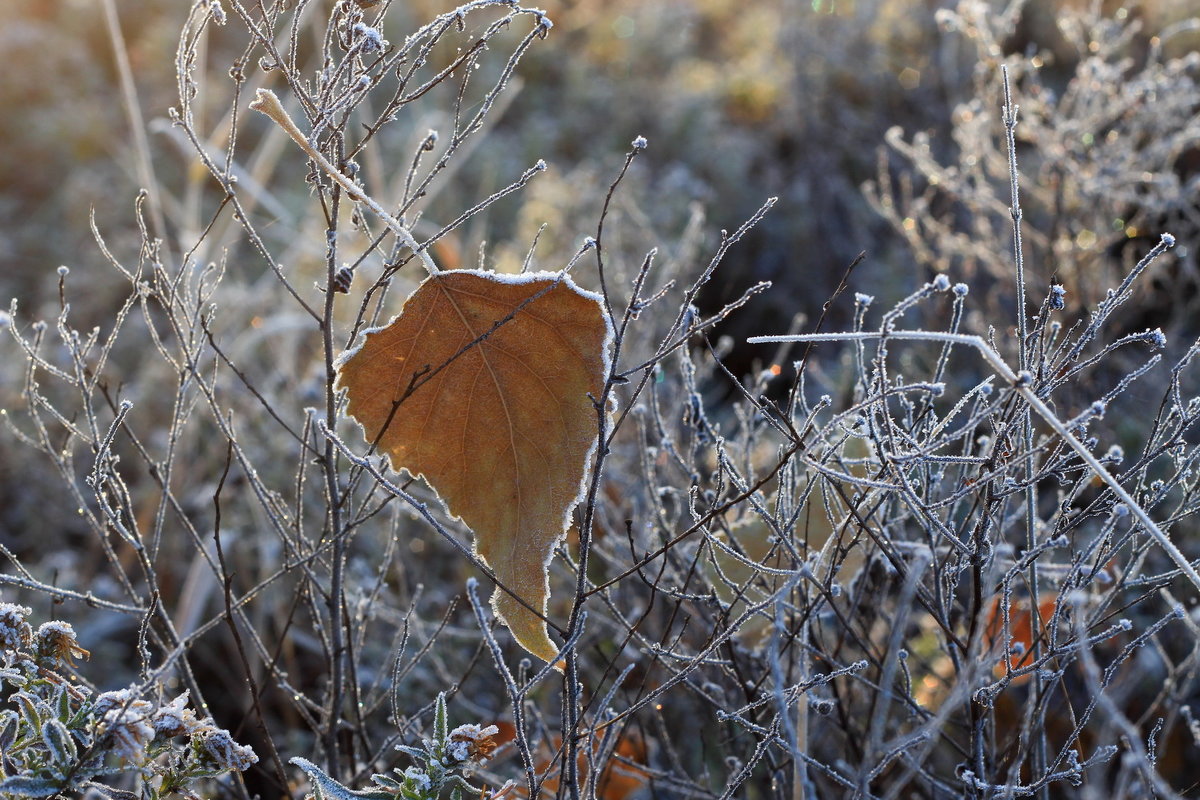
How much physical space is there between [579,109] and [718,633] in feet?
16.5

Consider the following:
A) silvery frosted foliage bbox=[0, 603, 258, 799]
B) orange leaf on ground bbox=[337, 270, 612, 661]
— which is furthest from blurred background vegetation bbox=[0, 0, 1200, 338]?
silvery frosted foliage bbox=[0, 603, 258, 799]

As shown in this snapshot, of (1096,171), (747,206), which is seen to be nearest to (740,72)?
(747,206)

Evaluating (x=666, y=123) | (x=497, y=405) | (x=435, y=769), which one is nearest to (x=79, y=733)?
(x=435, y=769)

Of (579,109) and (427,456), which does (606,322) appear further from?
(579,109)

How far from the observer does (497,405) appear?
118cm

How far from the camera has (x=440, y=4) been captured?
6.86 m

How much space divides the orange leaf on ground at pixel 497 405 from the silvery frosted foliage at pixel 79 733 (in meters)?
0.34

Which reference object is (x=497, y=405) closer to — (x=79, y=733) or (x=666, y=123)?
(x=79, y=733)

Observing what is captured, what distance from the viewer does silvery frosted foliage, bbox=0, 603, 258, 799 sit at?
1033mm

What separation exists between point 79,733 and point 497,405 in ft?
1.82

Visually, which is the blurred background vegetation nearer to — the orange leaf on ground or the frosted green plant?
the orange leaf on ground

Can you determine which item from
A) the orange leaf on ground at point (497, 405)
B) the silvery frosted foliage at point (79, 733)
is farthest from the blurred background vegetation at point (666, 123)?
the silvery frosted foliage at point (79, 733)

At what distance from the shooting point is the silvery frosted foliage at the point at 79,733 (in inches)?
40.7

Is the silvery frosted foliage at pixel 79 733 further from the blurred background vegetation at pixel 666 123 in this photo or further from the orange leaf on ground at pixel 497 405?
the blurred background vegetation at pixel 666 123
